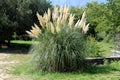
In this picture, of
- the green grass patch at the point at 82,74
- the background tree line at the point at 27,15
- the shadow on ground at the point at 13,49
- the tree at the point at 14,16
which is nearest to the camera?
the green grass patch at the point at 82,74

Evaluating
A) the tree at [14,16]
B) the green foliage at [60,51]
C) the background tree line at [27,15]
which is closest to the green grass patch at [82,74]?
the green foliage at [60,51]

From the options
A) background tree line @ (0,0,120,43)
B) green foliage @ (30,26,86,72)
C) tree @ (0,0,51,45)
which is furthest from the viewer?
background tree line @ (0,0,120,43)

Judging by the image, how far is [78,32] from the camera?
Answer: 10039mm

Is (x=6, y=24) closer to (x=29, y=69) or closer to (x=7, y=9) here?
(x=7, y=9)

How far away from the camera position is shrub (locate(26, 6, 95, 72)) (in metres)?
9.69

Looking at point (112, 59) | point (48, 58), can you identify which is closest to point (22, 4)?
point (112, 59)

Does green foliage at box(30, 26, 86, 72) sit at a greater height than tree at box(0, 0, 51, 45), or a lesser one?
lesser

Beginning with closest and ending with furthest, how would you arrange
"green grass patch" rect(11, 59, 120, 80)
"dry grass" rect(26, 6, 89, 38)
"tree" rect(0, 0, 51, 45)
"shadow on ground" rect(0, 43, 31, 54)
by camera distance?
"green grass patch" rect(11, 59, 120, 80)
"dry grass" rect(26, 6, 89, 38)
"shadow on ground" rect(0, 43, 31, 54)
"tree" rect(0, 0, 51, 45)

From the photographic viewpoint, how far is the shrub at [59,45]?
31.8ft

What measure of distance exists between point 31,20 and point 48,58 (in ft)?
37.3

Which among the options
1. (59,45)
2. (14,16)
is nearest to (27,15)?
(14,16)

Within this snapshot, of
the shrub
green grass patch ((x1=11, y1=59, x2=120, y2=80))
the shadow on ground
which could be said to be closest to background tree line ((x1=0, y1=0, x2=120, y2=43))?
the shadow on ground

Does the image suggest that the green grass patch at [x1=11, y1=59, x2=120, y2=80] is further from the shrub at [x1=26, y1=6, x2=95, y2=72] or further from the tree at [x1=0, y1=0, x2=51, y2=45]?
the tree at [x1=0, y1=0, x2=51, y2=45]

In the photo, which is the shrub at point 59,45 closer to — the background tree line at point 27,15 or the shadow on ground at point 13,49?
the shadow on ground at point 13,49
